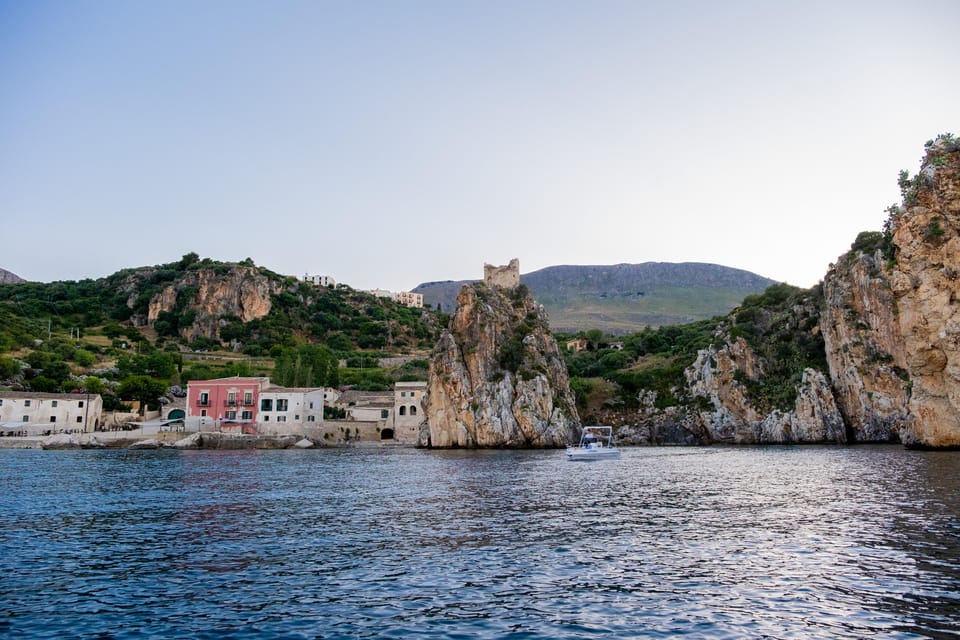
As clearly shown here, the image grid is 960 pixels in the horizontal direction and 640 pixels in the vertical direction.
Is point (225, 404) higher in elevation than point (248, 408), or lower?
higher

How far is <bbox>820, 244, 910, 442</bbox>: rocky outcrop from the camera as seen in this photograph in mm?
71188

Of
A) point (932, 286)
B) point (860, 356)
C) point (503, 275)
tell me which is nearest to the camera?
point (932, 286)

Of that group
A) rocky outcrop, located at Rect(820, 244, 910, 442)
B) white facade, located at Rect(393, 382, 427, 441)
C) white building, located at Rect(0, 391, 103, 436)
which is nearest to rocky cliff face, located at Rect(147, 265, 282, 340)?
white building, located at Rect(0, 391, 103, 436)

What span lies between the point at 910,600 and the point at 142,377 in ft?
331

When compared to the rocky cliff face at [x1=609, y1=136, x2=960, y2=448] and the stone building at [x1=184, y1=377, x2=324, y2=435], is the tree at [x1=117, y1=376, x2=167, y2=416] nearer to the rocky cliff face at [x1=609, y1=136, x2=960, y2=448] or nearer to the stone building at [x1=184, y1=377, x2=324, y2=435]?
the stone building at [x1=184, y1=377, x2=324, y2=435]

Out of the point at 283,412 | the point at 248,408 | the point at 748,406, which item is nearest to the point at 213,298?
the point at 248,408

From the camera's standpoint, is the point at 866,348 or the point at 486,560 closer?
the point at 486,560

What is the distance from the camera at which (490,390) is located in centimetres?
8056

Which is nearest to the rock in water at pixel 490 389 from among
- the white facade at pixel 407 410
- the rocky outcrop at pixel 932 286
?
the white facade at pixel 407 410

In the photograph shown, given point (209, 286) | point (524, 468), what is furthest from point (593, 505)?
point (209, 286)

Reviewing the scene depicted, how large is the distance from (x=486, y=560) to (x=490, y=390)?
205 feet

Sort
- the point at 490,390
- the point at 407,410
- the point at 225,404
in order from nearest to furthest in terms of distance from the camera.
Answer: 1. the point at 490,390
2. the point at 225,404
3. the point at 407,410

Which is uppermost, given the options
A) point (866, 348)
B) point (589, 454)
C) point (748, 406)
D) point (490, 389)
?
point (866, 348)

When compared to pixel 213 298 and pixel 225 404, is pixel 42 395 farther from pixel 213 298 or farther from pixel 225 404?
pixel 213 298
